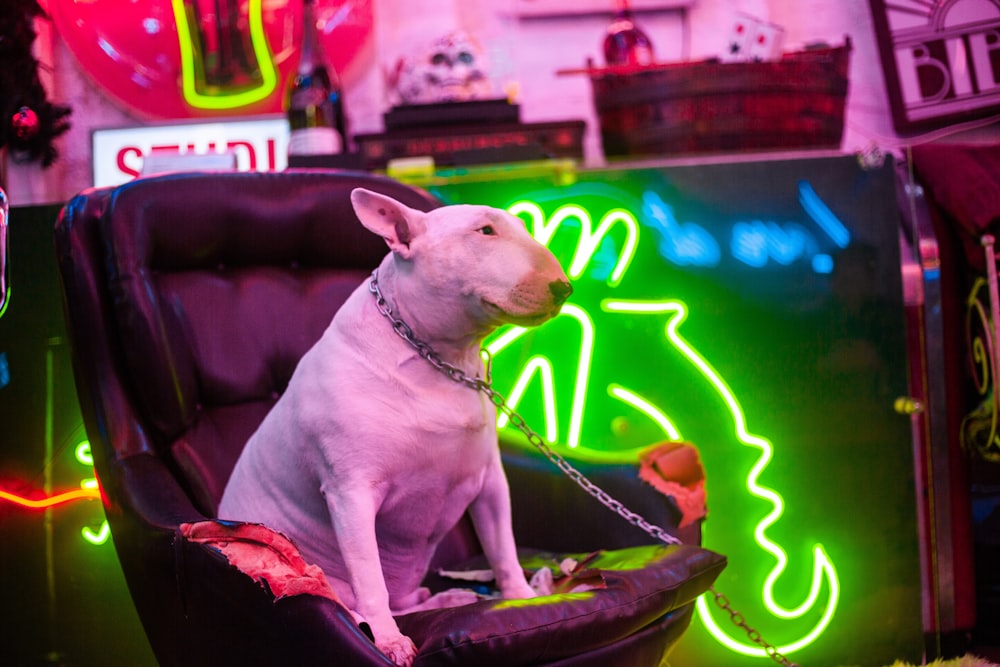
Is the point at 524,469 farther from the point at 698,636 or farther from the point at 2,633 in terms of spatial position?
the point at 2,633

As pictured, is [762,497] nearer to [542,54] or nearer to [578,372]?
[578,372]

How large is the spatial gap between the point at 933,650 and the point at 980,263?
2.88ft

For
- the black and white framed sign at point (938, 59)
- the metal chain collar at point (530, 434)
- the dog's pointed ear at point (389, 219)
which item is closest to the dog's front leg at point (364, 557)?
the metal chain collar at point (530, 434)

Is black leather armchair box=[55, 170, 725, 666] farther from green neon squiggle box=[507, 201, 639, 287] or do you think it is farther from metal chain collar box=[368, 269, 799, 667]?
green neon squiggle box=[507, 201, 639, 287]

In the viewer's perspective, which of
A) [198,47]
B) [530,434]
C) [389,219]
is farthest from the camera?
[198,47]

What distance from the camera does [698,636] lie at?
2.19 metres

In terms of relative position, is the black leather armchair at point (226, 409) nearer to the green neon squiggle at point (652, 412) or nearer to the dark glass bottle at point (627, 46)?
the green neon squiggle at point (652, 412)

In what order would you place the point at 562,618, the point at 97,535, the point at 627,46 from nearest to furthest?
the point at 562,618 < the point at 97,535 < the point at 627,46

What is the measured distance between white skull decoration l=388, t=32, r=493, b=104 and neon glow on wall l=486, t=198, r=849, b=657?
0.36 m

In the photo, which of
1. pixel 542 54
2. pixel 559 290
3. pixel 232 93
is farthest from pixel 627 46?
pixel 559 290

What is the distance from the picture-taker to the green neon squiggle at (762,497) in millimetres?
2197

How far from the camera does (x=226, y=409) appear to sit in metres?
1.74

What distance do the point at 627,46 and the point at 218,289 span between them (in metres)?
1.32

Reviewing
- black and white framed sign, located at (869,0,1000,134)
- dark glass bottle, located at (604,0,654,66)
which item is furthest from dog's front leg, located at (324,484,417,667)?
black and white framed sign, located at (869,0,1000,134)
